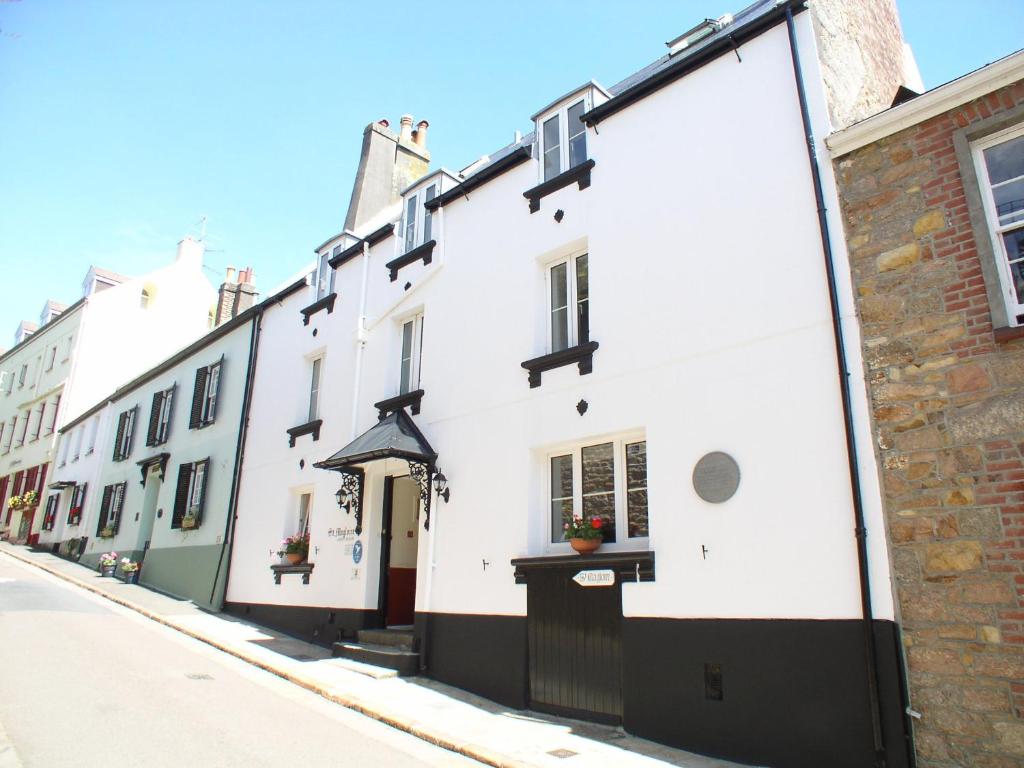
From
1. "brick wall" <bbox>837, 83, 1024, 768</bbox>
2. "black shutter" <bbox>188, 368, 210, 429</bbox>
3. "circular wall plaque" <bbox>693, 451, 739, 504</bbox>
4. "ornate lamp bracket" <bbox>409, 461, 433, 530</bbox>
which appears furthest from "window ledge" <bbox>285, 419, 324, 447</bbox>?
"brick wall" <bbox>837, 83, 1024, 768</bbox>

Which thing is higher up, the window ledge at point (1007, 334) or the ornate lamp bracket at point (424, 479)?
the window ledge at point (1007, 334)

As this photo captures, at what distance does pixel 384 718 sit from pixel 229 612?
→ 8862 millimetres

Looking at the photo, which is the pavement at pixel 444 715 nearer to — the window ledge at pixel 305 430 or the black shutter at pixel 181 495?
the window ledge at pixel 305 430

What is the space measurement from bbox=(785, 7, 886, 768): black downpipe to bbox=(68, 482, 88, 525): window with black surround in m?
26.0

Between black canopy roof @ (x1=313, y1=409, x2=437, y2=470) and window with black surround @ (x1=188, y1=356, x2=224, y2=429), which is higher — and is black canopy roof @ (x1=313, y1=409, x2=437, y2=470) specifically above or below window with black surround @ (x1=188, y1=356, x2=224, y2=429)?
below

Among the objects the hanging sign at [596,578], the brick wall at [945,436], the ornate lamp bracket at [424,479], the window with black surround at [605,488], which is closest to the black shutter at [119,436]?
the ornate lamp bracket at [424,479]

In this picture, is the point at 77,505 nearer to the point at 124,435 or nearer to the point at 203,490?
the point at 124,435

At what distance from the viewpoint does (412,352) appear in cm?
1208

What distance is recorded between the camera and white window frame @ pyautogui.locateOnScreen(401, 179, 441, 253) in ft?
41.0

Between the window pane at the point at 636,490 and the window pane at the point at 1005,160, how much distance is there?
425cm

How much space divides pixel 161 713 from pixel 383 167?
13099 millimetres

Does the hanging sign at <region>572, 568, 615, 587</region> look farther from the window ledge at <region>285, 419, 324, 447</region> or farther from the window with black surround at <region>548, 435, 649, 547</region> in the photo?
the window ledge at <region>285, 419, 324, 447</region>

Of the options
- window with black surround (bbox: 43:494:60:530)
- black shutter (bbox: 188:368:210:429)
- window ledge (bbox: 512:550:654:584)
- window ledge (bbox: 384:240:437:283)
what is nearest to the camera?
window ledge (bbox: 512:550:654:584)

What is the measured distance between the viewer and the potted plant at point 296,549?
13180mm
